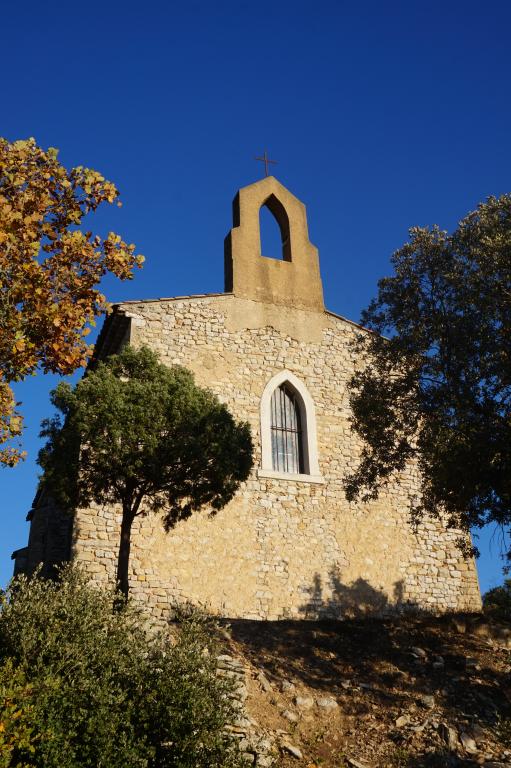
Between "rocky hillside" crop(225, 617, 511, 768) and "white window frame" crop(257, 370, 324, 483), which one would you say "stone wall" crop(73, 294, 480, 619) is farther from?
"rocky hillside" crop(225, 617, 511, 768)

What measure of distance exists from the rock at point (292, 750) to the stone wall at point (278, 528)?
5277mm

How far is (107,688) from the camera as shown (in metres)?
8.49

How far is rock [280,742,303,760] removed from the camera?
32.2ft

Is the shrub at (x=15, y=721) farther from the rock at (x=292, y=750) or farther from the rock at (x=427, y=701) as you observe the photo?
the rock at (x=427, y=701)

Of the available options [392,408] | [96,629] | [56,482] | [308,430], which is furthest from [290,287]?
[96,629]

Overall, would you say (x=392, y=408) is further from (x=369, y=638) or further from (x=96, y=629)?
(x=96, y=629)

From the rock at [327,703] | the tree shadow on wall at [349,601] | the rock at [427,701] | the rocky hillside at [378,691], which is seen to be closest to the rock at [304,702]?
the rocky hillside at [378,691]

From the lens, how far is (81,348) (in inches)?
364

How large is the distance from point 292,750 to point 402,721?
6.70ft

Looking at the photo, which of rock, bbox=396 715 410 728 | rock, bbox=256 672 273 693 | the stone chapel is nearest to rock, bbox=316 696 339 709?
rock, bbox=256 672 273 693

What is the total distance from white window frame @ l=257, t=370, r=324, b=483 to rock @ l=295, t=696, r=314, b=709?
6.38 meters

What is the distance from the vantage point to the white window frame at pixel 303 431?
17341mm

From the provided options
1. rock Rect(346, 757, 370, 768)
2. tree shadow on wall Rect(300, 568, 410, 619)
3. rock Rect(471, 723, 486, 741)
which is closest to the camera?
rock Rect(346, 757, 370, 768)

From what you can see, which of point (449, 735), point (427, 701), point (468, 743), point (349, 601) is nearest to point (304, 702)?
point (427, 701)
